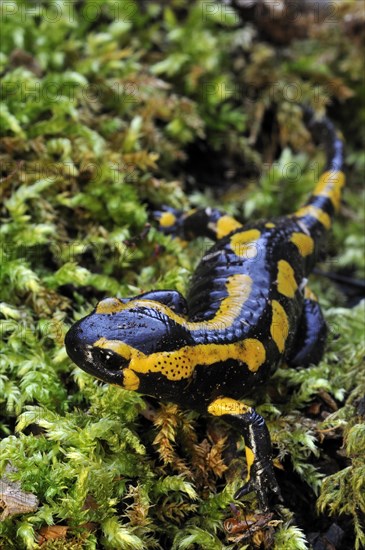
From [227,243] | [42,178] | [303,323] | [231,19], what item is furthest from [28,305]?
[231,19]

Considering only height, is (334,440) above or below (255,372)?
below

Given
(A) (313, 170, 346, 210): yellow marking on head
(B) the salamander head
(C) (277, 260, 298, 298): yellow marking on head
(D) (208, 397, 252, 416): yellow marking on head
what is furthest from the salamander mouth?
(A) (313, 170, 346, 210): yellow marking on head

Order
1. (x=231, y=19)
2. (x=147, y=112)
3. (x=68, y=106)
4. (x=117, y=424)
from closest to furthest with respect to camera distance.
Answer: (x=117, y=424) < (x=68, y=106) < (x=147, y=112) < (x=231, y=19)

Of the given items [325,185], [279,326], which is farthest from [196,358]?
[325,185]

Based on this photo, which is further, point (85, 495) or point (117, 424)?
point (117, 424)

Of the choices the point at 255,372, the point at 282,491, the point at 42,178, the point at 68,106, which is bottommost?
the point at 282,491

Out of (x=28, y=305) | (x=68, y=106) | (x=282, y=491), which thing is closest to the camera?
(x=282, y=491)

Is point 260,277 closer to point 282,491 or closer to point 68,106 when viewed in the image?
point 282,491
